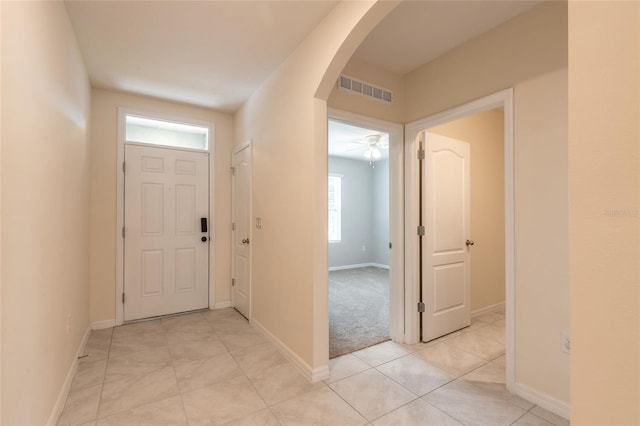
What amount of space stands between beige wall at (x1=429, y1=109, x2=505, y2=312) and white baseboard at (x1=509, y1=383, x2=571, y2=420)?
1470 mm

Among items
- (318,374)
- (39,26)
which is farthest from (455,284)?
(39,26)

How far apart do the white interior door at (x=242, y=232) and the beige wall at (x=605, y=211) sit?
2934mm

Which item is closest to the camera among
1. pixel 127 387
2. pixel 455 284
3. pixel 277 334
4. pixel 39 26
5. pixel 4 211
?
pixel 4 211

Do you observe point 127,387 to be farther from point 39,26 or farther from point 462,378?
point 462,378

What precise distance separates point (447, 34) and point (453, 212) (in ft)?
5.41

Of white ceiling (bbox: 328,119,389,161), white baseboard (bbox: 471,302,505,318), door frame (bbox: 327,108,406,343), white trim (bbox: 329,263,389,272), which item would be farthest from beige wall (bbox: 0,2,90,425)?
white trim (bbox: 329,263,389,272)

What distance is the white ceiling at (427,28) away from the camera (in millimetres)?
1989

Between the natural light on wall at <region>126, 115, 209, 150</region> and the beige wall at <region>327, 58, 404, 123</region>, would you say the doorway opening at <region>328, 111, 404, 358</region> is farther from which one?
the natural light on wall at <region>126, 115, 209, 150</region>

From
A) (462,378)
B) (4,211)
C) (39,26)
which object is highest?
(39,26)

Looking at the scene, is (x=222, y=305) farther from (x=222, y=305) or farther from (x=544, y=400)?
(x=544, y=400)

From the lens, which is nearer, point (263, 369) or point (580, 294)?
point (580, 294)

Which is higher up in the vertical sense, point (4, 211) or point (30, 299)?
point (4, 211)

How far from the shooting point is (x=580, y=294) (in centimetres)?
73

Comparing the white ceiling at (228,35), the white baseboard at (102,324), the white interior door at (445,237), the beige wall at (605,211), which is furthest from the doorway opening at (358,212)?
the beige wall at (605,211)
